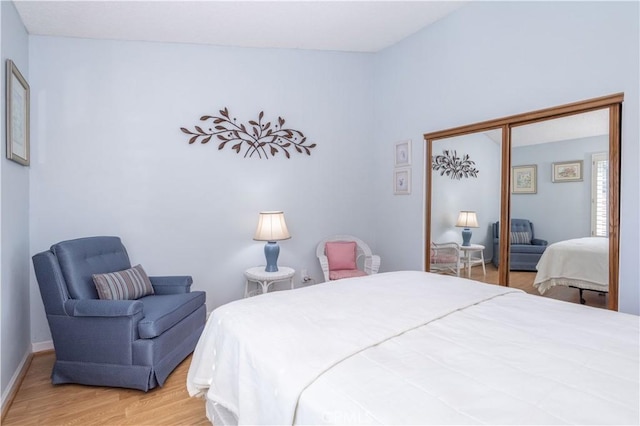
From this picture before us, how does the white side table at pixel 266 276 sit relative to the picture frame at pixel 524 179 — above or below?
below

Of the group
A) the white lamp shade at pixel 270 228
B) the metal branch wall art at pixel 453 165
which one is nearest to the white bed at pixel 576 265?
the metal branch wall art at pixel 453 165

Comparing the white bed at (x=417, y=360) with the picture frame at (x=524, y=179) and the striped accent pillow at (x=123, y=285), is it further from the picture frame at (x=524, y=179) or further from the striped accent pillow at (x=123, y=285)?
the striped accent pillow at (x=123, y=285)

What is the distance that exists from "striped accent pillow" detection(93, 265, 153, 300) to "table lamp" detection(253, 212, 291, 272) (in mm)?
967

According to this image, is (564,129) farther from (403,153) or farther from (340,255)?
(340,255)

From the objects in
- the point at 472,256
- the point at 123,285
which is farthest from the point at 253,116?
the point at 472,256

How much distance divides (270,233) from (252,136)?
101cm

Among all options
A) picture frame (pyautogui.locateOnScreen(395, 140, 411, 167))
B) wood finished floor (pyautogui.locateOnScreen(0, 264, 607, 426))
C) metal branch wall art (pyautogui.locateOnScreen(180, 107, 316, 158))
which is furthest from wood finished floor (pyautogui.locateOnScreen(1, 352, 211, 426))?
picture frame (pyautogui.locateOnScreen(395, 140, 411, 167))

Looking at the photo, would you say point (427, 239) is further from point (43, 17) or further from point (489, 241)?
point (43, 17)

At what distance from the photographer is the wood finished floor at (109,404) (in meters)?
1.97

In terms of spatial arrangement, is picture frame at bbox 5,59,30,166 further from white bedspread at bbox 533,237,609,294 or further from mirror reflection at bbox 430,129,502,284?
white bedspread at bbox 533,237,609,294

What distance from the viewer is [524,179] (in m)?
2.58

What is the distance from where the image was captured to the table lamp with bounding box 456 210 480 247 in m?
2.89

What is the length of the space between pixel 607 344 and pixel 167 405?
217 centimetres

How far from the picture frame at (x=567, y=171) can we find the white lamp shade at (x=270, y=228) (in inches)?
84.3
